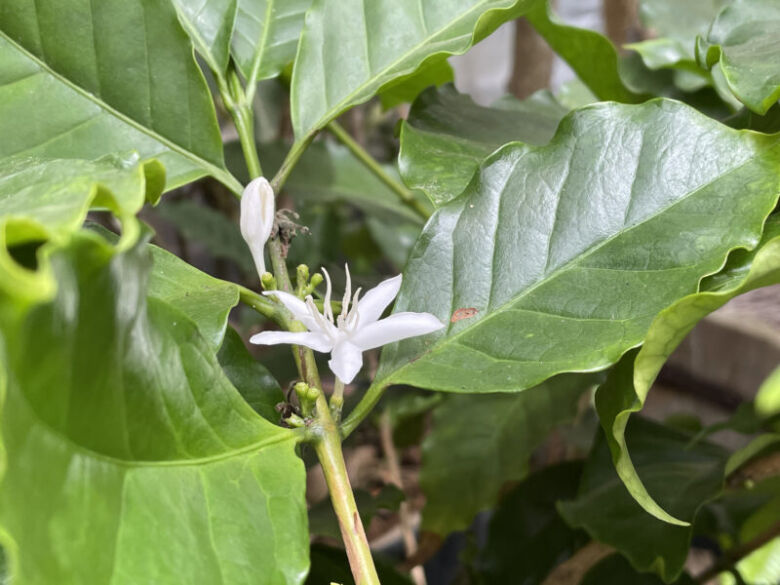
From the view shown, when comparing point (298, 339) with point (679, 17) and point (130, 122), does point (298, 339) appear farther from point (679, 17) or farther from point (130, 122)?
point (679, 17)

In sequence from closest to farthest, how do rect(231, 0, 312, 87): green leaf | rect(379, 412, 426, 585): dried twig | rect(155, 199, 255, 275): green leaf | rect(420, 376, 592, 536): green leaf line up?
rect(231, 0, 312, 87): green leaf, rect(420, 376, 592, 536): green leaf, rect(379, 412, 426, 585): dried twig, rect(155, 199, 255, 275): green leaf

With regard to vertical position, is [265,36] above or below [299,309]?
above

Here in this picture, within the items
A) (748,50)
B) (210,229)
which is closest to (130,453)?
(748,50)

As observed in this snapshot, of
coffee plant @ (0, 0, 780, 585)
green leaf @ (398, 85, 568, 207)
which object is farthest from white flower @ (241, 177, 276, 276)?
green leaf @ (398, 85, 568, 207)

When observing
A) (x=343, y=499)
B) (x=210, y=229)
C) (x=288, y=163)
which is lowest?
(x=210, y=229)

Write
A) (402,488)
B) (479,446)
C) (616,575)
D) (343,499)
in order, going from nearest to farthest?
1. (343,499)
2. (616,575)
3. (479,446)
4. (402,488)

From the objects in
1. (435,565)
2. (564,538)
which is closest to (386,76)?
(564,538)

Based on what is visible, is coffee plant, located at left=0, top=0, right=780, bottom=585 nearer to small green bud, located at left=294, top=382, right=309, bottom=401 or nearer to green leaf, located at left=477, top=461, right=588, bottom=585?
small green bud, located at left=294, top=382, right=309, bottom=401

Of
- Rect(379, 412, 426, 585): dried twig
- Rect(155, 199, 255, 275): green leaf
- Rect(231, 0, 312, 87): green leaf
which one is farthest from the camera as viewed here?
Rect(155, 199, 255, 275): green leaf
